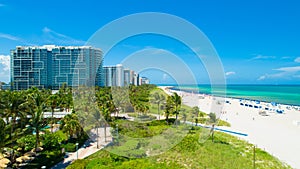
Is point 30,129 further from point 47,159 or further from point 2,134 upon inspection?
point 2,134

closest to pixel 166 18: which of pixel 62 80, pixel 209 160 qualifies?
pixel 209 160

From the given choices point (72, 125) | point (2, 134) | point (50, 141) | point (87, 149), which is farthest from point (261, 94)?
point (2, 134)

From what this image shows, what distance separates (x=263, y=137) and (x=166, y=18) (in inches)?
476

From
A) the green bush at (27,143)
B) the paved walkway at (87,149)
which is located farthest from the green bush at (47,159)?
the green bush at (27,143)

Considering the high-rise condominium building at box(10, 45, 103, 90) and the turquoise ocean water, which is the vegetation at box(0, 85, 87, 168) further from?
the high-rise condominium building at box(10, 45, 103, 90)

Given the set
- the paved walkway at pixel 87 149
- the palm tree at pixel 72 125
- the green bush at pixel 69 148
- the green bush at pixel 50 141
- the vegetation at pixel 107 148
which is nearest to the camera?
A: the vegetation at pixel 107 148

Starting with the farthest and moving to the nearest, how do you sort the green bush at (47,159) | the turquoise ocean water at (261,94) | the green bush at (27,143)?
1. the turquoise ocean water at (261,94)
2. the green bush at (27,143)
3. the green bush at (47,159)

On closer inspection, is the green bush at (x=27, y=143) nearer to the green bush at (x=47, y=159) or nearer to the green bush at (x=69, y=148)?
the green bush at (x=47, y=159)

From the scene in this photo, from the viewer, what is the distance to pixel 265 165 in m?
9.92

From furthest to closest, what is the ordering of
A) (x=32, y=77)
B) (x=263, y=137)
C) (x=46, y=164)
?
(x=32, y=77), (x=263, y=137), (x=46, y=164)

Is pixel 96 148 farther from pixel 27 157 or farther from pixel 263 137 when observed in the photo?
pixel 263 137

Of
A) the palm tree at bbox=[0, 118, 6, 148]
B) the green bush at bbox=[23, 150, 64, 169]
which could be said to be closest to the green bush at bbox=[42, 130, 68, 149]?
the green bush at bbox=[23, 150, 64, 169]

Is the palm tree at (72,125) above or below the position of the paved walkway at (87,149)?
above

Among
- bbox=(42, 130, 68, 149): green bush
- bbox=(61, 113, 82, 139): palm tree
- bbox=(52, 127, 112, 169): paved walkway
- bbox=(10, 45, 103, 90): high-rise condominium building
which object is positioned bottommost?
bbox=(52, 127, 112, 169): paved walkway
